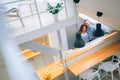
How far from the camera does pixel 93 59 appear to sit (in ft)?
9.35

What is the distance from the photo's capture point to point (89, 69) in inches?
107

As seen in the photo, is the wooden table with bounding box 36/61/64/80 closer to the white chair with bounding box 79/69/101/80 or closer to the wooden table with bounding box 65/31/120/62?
the wooden table with bounding box 65/31/120/62

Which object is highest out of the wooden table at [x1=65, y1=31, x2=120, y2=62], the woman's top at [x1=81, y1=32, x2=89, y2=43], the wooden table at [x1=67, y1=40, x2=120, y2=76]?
the woman's top at [x1=81, y1=32, x2=89, y2=43]

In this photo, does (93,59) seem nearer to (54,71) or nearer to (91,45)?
(91,45)

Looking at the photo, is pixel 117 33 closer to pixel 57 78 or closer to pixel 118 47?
pixel 118 47

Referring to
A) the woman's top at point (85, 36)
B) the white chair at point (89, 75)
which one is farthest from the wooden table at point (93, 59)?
the woman's top at point (85, 36)

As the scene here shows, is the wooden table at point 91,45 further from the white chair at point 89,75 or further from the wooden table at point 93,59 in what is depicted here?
the white chair at point 89,75

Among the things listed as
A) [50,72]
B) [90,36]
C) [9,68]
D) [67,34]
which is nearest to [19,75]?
[9,68]

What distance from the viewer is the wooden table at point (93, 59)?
2644 mm

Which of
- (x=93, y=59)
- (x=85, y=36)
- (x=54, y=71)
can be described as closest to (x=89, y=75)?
(x=93, y=59)

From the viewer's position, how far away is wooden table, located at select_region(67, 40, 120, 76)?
264 cm

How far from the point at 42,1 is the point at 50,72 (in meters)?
1.15

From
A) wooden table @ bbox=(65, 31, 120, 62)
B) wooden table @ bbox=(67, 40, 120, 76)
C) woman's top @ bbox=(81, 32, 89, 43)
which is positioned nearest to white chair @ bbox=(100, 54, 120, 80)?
wooden table @ bbox=(67, 40, 120, 76)

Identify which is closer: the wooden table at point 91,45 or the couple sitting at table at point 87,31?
the wooden table at point 91,45
